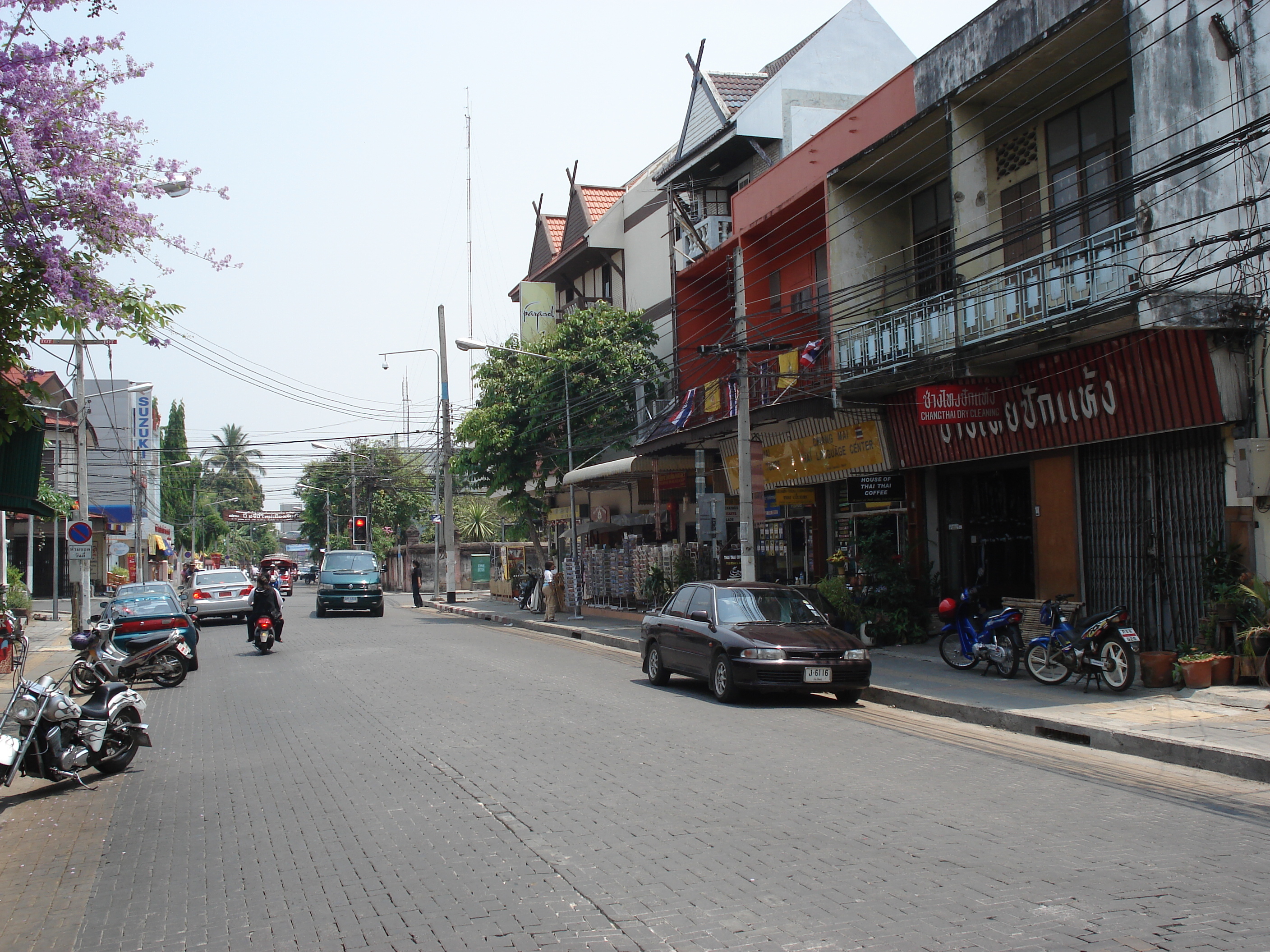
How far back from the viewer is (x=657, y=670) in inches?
593

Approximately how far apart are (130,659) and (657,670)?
7.57 meters

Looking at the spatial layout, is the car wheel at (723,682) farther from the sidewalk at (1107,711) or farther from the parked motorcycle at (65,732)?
the parked motorcycle at (65,732)

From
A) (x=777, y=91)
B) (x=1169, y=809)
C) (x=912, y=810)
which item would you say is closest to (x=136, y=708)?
(x=912, y=810)

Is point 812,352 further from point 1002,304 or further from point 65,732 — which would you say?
point 65,732

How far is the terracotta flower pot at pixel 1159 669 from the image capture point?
41.5 feet

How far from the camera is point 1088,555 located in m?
15.8

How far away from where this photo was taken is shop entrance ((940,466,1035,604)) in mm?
17562

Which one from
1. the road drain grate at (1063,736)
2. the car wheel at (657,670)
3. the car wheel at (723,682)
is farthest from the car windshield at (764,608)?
the road drain grate at (1063,736)

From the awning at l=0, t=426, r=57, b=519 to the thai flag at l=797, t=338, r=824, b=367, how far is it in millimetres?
13542

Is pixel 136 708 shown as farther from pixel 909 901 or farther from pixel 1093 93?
pixel 1093 93

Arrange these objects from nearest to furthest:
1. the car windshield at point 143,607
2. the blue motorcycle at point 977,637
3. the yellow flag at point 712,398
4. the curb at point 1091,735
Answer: the curb at point 1091,735, the blue motorcycle at point 977,637, the car windshield at point 143,607, the yellow flag at point 712,398

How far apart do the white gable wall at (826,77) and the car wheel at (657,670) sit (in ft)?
53.3

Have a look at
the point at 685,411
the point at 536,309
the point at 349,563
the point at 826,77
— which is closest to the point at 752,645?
the point at 685,411

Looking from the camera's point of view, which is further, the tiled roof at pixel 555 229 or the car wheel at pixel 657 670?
the tiled roof at pixel 555 229
